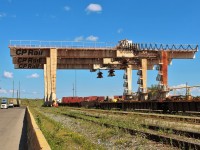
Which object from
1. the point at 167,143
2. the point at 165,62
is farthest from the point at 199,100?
the point at 165,62

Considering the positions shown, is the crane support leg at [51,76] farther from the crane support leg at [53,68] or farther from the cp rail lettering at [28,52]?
the cp rail lettering at [28,52]

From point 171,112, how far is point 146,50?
41549mm

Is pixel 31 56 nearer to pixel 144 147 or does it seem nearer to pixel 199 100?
pixel 199 100

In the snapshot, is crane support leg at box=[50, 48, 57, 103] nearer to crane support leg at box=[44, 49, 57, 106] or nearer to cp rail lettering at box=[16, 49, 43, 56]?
crane support leg at box=[44, 49, 57, 106]

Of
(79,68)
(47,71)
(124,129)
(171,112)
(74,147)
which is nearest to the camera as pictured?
(74,147)

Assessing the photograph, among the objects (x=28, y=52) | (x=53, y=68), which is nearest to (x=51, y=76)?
(x=53, y=68)

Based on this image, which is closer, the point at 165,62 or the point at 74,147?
the point at 74,147

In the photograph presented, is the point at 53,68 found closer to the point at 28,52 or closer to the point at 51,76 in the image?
the point at 51,76

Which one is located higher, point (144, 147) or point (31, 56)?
point (31, 56)

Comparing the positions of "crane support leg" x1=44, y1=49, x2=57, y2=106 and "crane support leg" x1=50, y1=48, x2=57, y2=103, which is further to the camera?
"crane support leg" x1=44, y1=49, x2=57, y2=106

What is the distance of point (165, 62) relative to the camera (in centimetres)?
7056

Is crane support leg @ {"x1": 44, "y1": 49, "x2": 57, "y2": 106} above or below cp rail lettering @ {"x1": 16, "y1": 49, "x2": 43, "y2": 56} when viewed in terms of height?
below

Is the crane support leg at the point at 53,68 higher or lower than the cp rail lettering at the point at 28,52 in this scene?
lower

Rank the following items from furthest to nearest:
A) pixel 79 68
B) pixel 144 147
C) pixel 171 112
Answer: pixel 79 68, pixel 171 112, pixel 144 147
